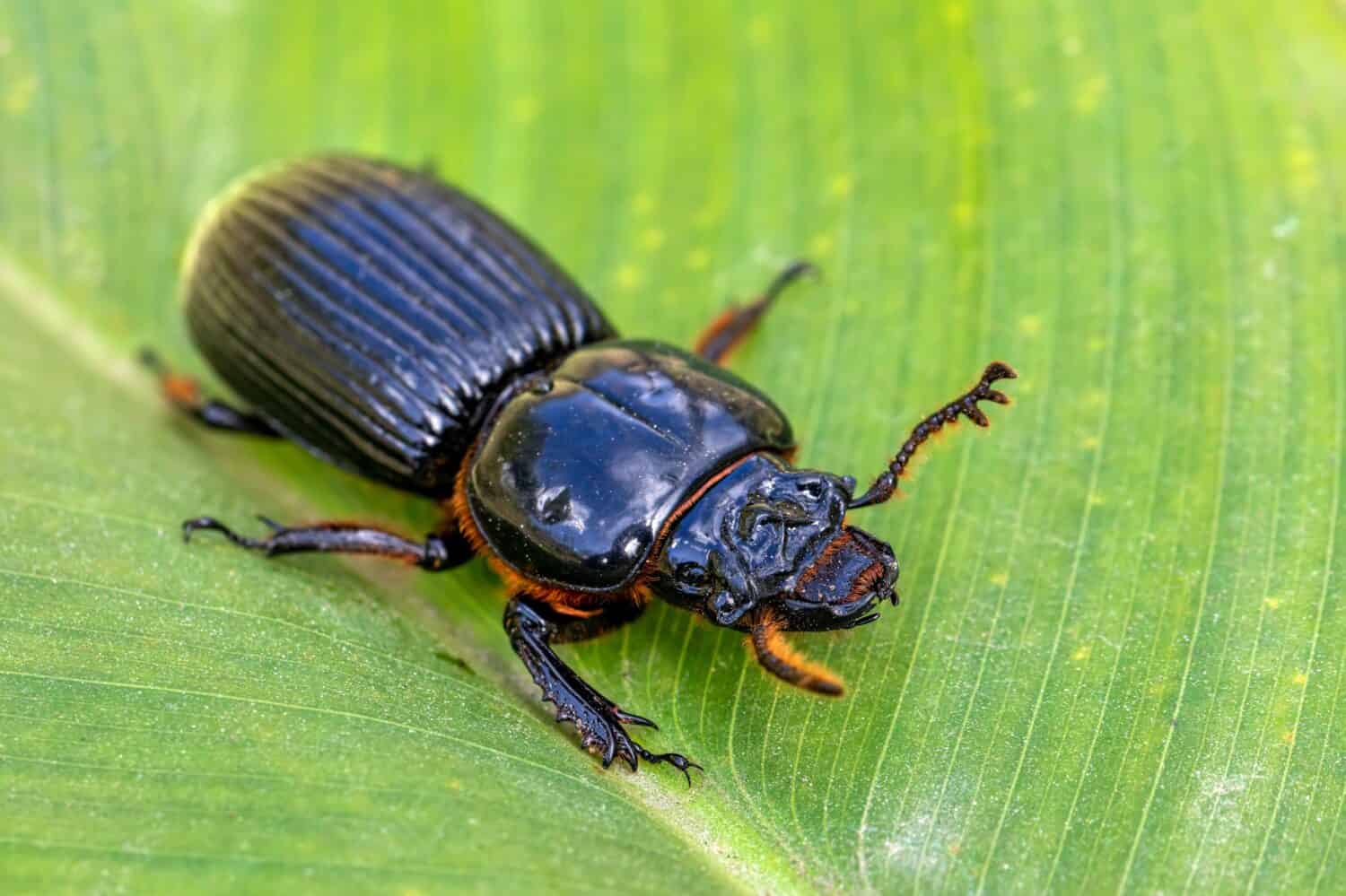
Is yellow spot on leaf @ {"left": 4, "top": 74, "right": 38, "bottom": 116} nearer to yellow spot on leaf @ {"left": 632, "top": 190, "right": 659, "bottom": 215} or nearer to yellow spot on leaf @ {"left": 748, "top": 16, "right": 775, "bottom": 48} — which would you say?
yellow spot on leaf @ {"left": 632, "top": 190, "right": 659, "bottom": 215}

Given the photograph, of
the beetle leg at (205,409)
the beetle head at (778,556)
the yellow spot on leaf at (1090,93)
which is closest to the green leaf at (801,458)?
the yellow spot on leaf at (1090,93)

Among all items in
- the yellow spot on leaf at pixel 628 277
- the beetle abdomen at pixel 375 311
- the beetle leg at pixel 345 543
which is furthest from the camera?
the yellow spot on leaf at pixel 628 277

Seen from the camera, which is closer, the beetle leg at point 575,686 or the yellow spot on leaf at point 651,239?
the beetle leg at point 575,686

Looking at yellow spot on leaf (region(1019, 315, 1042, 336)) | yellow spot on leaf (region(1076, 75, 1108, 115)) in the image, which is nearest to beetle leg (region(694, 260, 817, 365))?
yellow spot on leaf (region(1019, 315, 1042, 336))

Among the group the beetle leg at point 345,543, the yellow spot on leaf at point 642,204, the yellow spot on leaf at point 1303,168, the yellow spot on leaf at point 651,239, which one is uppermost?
the yellow spot on leaf at point 1303,168

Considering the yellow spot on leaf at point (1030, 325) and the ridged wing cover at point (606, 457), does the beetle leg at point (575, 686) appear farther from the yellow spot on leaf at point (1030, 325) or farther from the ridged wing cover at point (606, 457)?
the yellow spot on leaf at point (1030, 325)

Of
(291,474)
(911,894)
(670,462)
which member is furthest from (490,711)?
(291,474)

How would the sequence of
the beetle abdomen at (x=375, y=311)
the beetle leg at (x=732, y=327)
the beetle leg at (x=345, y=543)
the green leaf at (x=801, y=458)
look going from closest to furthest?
the green leaf at (x=801, y=458), the beetle leg at (x=345, y=543), the beetle abdomen at (x=375, y=311), the beetle leg at (x=732, y=327)

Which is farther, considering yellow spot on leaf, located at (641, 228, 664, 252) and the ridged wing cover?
yellow spot on leaf, located at (641, 228, 664, 252)
